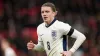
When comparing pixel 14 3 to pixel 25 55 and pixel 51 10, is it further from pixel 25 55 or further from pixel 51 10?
pixel 51 10

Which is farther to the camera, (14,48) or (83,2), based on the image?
(83,2)

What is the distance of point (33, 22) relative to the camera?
13852 millimetres

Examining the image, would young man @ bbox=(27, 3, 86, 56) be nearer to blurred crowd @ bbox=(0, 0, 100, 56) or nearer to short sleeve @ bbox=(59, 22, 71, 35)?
short sleeve @ bbox=(59, 22, 71, 35)

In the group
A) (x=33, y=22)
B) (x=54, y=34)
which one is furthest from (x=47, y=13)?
(x=33, y=22)

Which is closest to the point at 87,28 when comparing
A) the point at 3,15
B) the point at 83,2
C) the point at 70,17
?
the point at 70,17

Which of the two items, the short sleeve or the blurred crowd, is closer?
the short sleeve

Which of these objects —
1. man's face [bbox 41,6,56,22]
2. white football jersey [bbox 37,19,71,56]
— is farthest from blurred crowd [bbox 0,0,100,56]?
man's face [bbox 41,6,56,22]

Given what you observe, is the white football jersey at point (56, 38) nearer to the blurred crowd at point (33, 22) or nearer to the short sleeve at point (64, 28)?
the short sleeve at point (64, 28)

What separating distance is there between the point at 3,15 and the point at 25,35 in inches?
73.4

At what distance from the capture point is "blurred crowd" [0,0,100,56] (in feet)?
40.7

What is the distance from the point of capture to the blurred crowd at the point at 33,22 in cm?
1241

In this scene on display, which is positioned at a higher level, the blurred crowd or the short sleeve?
the short sleeve

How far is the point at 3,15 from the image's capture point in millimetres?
14477

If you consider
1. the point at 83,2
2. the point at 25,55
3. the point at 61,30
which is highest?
the point at 61,30
